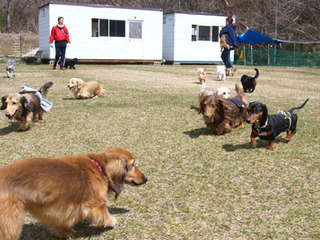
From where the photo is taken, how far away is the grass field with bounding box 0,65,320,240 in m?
2.72

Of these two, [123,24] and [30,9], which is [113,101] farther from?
[30,9]

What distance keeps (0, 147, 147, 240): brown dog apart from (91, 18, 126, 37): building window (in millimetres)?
19652

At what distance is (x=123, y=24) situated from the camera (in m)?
21.8

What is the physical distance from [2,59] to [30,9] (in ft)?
75.0

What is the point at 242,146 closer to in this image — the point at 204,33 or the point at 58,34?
the point at 58,34

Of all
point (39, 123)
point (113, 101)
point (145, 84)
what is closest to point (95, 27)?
point (145, 84)

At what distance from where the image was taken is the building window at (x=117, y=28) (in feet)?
70.8

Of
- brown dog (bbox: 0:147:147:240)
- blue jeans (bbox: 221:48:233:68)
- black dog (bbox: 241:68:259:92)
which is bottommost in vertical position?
brown dog (bbox: 0:147:147:240)

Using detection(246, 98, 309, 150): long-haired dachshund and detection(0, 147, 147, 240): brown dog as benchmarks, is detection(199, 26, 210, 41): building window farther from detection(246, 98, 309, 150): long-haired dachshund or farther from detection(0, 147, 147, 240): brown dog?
detection(0, 147, 147, 240): brown dog

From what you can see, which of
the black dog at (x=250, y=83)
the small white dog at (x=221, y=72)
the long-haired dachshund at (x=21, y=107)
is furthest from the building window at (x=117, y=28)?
the long-haired dachshund at (x=21, y=107)

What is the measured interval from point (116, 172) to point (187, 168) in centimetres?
163

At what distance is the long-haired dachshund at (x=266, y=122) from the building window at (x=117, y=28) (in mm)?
18237

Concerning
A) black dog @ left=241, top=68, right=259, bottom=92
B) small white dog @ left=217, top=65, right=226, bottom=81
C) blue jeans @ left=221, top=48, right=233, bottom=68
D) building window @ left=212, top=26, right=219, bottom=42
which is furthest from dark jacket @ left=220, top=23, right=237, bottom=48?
building window @ left=212, top=26, right=219, bottom=42

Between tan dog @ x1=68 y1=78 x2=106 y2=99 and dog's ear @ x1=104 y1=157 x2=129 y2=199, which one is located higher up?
tan dog @ x1=68 y1=78 x2=106 y2=99
